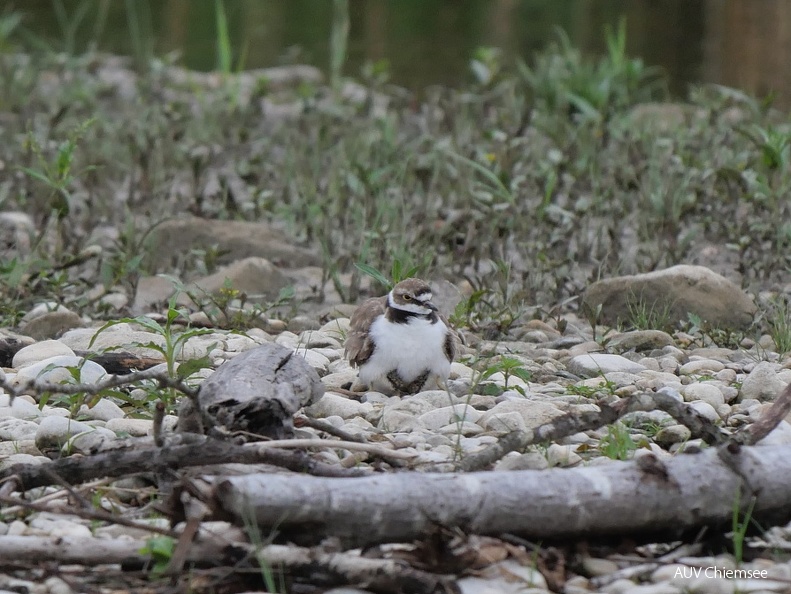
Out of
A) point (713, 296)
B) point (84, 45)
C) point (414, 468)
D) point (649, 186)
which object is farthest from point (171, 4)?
point (414, 468)

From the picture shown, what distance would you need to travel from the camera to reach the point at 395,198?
7.62 m

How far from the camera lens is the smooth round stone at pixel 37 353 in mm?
4949

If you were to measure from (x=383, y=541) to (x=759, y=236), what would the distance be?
4.65 m

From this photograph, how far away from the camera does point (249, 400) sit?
384 centimetres

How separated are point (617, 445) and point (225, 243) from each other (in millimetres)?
3794

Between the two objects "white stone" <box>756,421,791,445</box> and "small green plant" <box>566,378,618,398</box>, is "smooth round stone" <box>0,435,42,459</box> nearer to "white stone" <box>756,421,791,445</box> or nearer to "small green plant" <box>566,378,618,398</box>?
"small green plant" <box>566,378,618,398</box>

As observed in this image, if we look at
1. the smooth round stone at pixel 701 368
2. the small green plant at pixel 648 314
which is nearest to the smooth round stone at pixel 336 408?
the smooth round stone at pixel 701 368

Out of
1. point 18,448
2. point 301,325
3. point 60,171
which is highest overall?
point 60,171

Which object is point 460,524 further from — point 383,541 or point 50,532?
point 50,532

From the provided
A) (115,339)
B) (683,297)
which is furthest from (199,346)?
(683,297)

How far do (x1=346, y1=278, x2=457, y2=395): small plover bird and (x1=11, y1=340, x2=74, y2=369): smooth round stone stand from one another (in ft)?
3.55

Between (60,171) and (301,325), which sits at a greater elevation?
(60,171)

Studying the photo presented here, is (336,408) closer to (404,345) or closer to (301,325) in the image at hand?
(404,345)

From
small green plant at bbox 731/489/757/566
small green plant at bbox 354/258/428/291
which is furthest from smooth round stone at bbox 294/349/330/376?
small green plant at bbox 731/489/757/566
